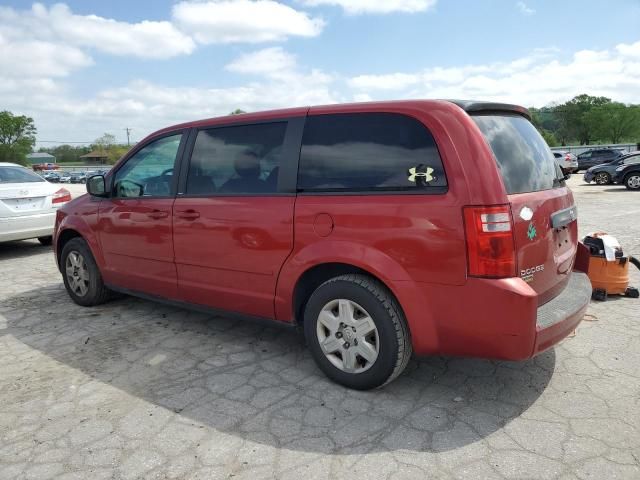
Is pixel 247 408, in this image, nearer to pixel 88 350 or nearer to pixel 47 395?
pixel 47 395

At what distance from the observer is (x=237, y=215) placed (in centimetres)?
356

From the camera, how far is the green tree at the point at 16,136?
7231 centimetres

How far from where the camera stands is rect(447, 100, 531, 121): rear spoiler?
290 cm

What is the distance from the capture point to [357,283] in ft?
9.89

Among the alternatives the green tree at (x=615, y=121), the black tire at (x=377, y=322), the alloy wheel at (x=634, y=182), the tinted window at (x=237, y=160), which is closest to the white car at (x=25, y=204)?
the tinted window at (x=237, y=160)

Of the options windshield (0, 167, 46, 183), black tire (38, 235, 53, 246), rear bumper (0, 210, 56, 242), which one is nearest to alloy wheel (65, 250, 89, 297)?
rear bumper (0, 210, 56, 242)

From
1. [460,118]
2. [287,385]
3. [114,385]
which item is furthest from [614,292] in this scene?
[114,385]

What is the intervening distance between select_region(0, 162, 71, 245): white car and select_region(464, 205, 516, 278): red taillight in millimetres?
7458

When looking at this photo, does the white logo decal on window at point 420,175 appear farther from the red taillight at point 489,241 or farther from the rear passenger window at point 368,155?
the red taillight at point 489,241

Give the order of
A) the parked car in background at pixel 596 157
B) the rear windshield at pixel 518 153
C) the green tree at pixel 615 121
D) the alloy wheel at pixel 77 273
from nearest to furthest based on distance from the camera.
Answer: the rear windshield at pixel 518 153 < the alloy wheel at pixel 77 273 < the parked car in background at pixel 596 157 < the green tree at pixel 615 121

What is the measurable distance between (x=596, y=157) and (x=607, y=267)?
32.5 m

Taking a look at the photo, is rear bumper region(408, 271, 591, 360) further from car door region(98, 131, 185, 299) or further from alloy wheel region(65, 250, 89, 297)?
alloy wheel region(65, 250, 89, 297)

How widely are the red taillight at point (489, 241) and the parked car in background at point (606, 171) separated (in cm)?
2006

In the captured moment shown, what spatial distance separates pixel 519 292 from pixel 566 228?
3.28ft
